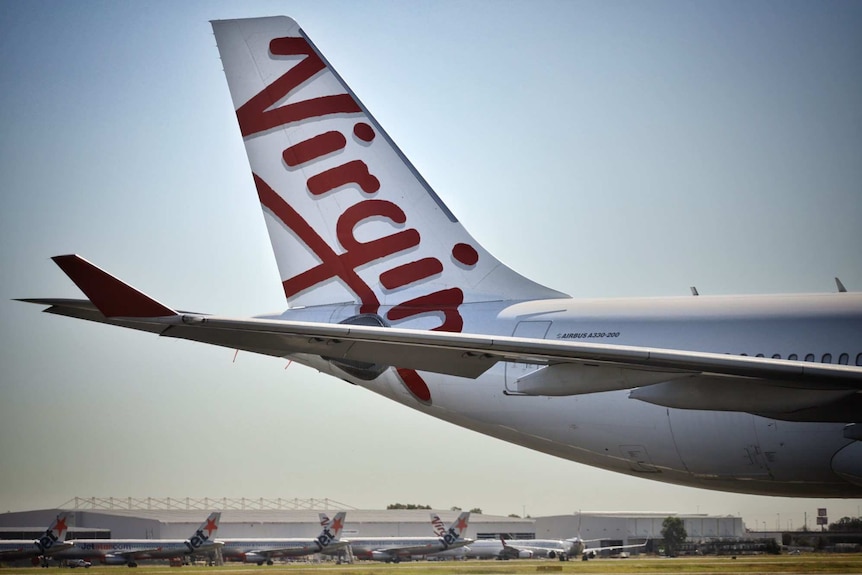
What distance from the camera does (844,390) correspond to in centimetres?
878

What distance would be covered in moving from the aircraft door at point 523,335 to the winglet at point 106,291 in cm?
624

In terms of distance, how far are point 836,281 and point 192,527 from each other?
6624 cm

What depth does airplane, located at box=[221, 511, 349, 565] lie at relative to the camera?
194 feet

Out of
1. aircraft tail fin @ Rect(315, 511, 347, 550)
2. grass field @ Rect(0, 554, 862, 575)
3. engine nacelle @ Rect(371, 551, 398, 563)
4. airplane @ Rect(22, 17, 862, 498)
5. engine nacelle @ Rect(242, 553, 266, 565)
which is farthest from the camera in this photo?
engine nacelle @ Rect(371, 551, 398, 563)

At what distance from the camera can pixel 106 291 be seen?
26.4ft

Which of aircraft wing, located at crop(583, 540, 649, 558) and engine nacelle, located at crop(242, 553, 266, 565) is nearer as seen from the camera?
engine nacelle, located at crop(242, 553, 266, 565)

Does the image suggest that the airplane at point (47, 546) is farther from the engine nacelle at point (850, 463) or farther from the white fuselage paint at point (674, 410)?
the engine nacelle at point (850, 463)

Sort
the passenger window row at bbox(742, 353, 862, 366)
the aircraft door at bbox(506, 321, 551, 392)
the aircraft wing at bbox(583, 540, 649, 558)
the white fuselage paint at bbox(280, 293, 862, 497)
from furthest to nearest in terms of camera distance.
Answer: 1. the aircraft wing at bbox(583, 540, 649, 558)
2. the aircraft door at bbox(506, 321, 551, 392)
3. the white fuselage paint at bbox(280, 293, 862, 497)
4. the passenger window row at bbox(742, 353, 862, 366)

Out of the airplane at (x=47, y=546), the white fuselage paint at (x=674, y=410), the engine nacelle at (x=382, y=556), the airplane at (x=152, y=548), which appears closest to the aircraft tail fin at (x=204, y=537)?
the airplane at (x=152, y=548)

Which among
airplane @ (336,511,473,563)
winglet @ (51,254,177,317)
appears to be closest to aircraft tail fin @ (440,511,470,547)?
airplane @ (336,511,473,563)

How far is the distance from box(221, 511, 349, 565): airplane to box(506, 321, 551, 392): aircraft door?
4751 cm

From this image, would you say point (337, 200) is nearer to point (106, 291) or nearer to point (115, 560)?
point (106, 291)

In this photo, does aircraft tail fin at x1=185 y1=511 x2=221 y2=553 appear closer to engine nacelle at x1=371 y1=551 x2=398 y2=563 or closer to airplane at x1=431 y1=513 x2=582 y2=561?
engine nacelle at x1=371 y1=551 x2=398 y2=563

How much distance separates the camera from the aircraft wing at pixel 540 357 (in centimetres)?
828
